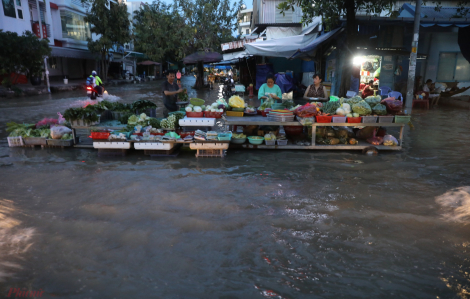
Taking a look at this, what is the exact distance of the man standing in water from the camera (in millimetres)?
8320

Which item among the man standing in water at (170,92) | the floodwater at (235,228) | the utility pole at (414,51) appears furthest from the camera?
the utility pole at (414,51)

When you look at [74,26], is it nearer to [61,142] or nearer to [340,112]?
[61,142]

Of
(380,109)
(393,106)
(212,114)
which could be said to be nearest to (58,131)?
(212,114)

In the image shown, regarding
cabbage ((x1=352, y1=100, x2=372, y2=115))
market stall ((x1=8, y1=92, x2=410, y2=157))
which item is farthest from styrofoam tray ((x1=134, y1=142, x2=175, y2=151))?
cabbage ((x1=352, y1=100, x2=372, y2=115))

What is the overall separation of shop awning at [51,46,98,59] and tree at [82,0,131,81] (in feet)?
2.64

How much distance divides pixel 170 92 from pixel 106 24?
1062 inches

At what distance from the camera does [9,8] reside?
21.6 m

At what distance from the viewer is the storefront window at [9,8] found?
21.2 metres

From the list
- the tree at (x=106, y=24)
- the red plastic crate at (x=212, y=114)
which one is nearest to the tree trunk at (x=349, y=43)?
the red plastic crate at (x=212, y=114)

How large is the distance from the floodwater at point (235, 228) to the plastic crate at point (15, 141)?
3.99 ft

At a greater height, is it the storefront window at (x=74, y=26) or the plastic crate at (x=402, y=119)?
the storefront window at (x=74, y=26)

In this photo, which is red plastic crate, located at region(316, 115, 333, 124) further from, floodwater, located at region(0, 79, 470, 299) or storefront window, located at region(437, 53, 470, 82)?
storefront window, located at region(437, 53, 470, 82)

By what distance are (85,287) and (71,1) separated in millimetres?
33743

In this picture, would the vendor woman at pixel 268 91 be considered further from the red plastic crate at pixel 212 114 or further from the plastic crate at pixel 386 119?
the plastic crate at pixel 386 119
